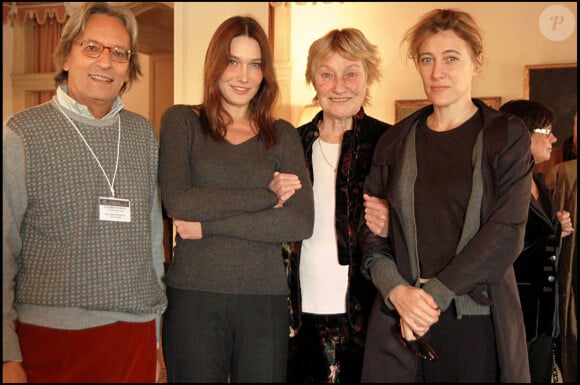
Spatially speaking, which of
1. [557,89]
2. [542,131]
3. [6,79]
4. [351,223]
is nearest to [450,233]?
[351,223]

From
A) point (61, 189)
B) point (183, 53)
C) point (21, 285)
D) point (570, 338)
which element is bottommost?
point (570, 338)

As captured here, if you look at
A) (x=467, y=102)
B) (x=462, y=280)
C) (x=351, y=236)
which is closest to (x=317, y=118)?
(x=351, y=236)

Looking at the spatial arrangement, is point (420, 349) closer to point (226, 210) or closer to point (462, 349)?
point (462, 349)

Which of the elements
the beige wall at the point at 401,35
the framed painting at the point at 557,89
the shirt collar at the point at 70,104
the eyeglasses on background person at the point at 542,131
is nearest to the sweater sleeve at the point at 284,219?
the shirt collar at the point at 70,104

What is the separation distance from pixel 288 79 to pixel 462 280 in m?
4.58

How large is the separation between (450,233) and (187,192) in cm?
84

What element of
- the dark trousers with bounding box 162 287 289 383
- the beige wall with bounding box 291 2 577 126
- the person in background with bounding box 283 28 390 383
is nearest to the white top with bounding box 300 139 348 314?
the person in background with bounding box 283 28 390 383

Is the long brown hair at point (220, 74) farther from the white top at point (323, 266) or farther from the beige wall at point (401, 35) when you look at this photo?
the beige wall at point (401, 35)

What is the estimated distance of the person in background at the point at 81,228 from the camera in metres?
1.55

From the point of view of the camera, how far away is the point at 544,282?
2652mm

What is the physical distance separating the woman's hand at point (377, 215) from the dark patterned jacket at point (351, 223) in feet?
0.51

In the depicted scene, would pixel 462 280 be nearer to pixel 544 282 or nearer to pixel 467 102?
pixel 467 102

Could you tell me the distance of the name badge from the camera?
64.2 inches

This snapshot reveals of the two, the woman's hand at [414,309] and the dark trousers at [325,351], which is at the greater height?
the woman's hand at [414,309]
